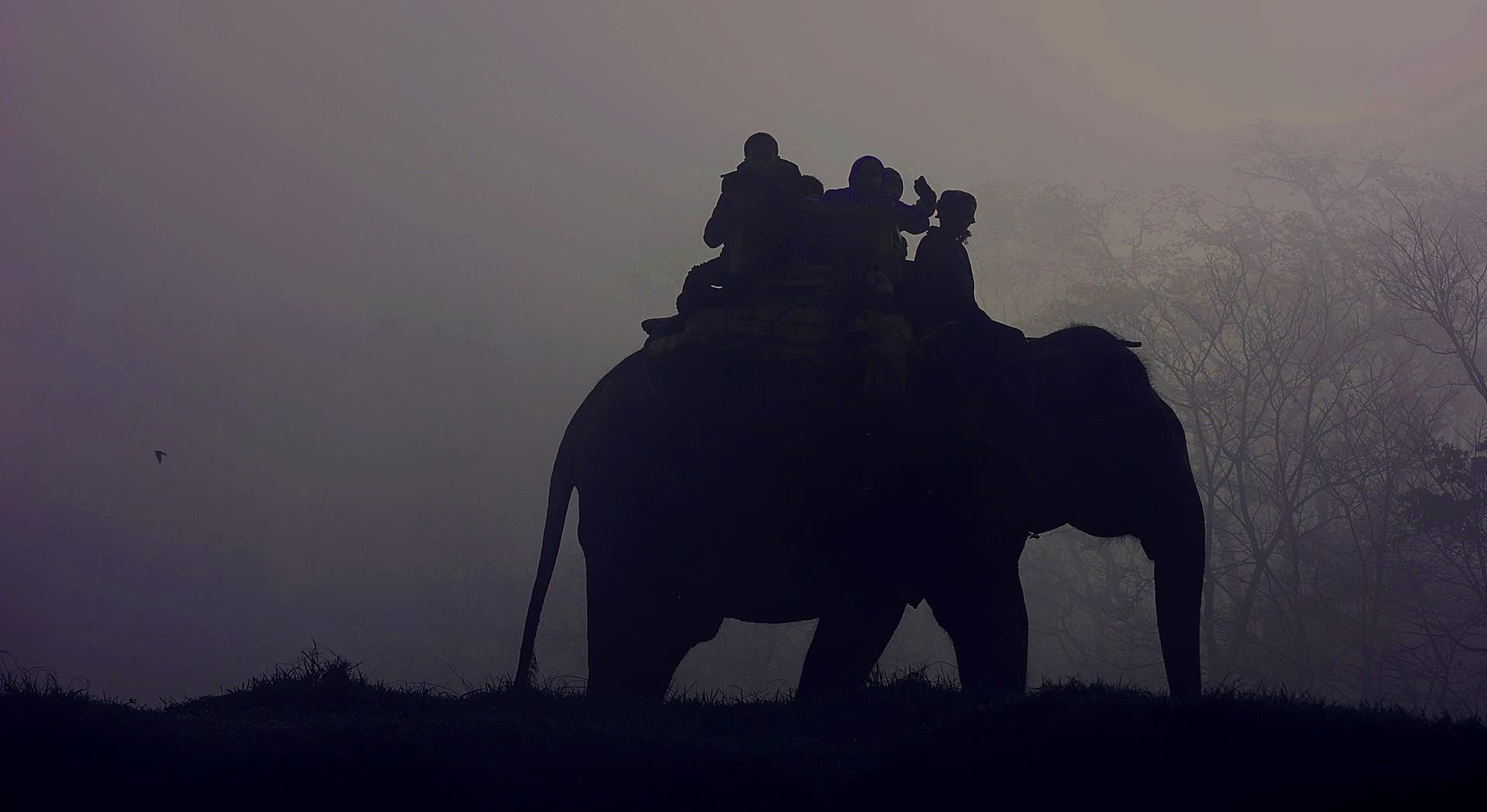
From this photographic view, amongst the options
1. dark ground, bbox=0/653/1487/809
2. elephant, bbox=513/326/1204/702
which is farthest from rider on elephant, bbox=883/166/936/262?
dark ground, bbox=0/653/1487/809

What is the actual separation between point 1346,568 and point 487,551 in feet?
133

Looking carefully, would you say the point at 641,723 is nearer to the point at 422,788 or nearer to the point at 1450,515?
the point at 422,788

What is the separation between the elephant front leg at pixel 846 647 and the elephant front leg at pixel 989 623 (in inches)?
17.7

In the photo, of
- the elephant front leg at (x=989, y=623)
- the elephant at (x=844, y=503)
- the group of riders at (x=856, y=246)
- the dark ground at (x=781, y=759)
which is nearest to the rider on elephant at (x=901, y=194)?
the group of riders at (x=856, y=246)

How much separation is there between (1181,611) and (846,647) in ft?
7.31

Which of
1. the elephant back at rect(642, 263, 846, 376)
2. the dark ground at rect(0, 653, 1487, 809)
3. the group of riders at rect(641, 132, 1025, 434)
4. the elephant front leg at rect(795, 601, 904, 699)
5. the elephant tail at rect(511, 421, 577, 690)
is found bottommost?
the dark ground at rect(0, 653, 1487, 809)

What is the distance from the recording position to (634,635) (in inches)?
311

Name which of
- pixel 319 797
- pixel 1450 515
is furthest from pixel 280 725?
pixel 1450 515

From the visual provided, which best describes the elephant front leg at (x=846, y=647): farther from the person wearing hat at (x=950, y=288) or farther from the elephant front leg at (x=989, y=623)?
the person wearing hat at (x=950, y=288)

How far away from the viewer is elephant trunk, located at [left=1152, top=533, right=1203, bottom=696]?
722cm

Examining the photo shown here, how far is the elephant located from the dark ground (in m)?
2.21

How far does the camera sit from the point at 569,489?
866 centimetres

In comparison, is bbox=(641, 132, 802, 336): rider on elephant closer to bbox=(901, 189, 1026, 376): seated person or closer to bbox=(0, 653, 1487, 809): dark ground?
bbox=(901, 189, 1026, 376): seated person

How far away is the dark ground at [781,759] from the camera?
408cm
